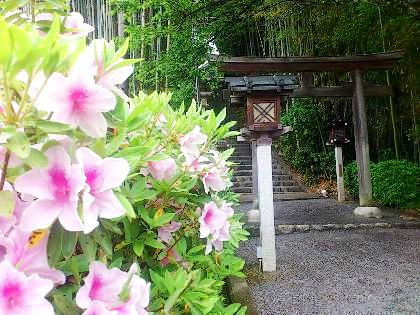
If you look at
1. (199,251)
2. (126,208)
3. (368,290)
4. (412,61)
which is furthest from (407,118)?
(126,208)

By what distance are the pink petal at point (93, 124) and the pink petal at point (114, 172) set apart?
0.05 m

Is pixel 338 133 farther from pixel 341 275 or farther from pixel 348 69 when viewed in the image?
pixel 341 275

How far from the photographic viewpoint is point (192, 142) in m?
1.10

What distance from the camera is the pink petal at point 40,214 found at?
0.51 m

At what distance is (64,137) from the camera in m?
0.56

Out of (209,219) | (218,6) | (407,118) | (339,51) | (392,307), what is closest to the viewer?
(209,219)

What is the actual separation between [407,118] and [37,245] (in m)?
8.83

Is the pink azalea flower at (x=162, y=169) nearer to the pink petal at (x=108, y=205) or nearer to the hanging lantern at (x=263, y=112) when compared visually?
the pink petal at (x=108, y=205)

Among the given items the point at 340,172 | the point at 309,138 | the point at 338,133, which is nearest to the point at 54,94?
the point at 340,172

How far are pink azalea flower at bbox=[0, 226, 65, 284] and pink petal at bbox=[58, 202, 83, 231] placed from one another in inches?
2.1

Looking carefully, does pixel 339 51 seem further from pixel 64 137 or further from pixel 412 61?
pixel 64 137

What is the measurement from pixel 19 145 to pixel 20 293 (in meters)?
0.17

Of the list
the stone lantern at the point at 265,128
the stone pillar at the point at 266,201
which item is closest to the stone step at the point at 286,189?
the stone lantern at the point at 265,128

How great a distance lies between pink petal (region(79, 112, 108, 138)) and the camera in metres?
0.56
